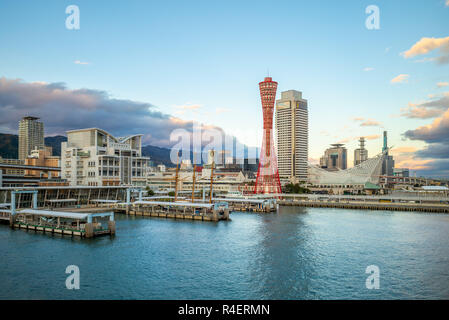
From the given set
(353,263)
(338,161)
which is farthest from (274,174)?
(338,161)

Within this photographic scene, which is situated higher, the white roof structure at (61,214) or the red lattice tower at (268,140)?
the red lattice tower at (268,140)

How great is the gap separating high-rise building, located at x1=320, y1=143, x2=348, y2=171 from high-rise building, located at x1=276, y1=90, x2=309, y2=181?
209ft

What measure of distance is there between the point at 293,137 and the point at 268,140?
2115 inches

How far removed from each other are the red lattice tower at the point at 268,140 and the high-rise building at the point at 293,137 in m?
45.3

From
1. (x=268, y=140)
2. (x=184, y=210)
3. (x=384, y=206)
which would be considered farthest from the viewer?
(x=268, y=140)

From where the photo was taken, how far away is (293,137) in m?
113

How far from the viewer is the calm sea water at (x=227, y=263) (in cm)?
1403

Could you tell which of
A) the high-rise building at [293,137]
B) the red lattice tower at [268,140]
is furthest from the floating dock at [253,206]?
the high-rise building at [293,137]

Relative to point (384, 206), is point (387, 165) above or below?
above

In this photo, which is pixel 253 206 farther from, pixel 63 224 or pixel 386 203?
pixel 63 224

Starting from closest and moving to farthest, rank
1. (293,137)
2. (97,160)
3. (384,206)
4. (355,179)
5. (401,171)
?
1. (384,206)
2. (97,160)
3. (355,179)
4. (293,137)
5. (401,171)

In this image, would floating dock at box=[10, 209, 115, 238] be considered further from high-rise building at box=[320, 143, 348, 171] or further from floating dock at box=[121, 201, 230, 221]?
high-rise building at box=[320, 143, 348, 171]

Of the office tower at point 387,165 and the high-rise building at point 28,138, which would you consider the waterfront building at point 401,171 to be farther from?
the high-rise building at point 28,138

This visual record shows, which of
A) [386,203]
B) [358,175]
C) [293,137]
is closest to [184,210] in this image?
[386,203]
